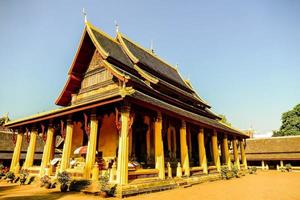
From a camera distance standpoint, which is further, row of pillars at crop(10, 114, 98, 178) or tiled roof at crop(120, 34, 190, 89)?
tiled roof at crop(120, 34, 190, 89)

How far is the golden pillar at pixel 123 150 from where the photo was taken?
939cm

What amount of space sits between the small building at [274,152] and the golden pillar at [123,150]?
28.9 metres

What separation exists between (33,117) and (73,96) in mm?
3167

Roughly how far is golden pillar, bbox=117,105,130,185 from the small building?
1137 inches

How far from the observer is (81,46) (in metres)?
16.2

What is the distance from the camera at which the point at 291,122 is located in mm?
49719

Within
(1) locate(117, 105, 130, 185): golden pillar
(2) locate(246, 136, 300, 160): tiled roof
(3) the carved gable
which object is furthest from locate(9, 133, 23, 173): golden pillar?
(2) locate(246, 136, 300, 160): tiled roof

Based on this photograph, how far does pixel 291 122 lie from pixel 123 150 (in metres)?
50.8

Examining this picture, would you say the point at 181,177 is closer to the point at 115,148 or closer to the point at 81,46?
the point at 115,148

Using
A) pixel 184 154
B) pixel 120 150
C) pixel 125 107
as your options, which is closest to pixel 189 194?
pixel 120 150

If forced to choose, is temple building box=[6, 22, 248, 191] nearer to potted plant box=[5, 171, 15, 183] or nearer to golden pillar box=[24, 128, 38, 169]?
golden pillar box=[24, 128, 38, 169]

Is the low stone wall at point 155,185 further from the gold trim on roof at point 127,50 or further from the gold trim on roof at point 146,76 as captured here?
the gold trim on roof at point 127,50

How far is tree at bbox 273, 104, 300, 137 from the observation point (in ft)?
159

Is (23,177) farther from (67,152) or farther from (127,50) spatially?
(127,50)
